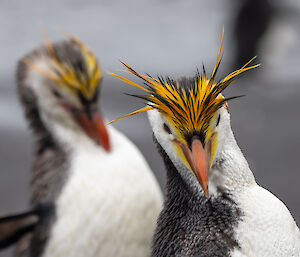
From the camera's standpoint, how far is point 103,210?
3498 millimetres

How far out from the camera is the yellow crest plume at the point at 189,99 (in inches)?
81.9

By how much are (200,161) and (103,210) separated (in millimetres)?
1547

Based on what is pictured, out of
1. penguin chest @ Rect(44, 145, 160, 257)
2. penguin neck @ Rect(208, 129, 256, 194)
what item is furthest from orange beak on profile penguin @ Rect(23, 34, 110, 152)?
penguin neck @ Rect(208, 129, 256, 194)

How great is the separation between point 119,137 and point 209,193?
5.68ft

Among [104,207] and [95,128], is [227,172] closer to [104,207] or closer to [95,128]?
[104,207]

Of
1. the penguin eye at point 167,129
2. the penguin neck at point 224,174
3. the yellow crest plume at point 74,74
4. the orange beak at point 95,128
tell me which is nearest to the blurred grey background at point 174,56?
the orange beak at point 95,128

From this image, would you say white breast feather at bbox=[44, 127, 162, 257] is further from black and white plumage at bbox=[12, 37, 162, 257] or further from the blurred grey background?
the blurred grey background

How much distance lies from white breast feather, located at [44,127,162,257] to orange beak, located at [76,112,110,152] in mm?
40

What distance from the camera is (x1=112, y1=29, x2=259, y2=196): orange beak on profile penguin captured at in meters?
2.05

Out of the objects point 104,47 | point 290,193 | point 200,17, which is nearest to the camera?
point 290,193

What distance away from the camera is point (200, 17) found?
9789mm

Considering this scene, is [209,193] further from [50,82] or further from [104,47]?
[104,47]

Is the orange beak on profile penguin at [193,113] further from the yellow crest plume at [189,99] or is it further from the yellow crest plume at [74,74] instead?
the yellow crest plume at [74,74]

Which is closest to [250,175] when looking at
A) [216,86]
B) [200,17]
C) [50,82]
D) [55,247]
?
[216,86]
